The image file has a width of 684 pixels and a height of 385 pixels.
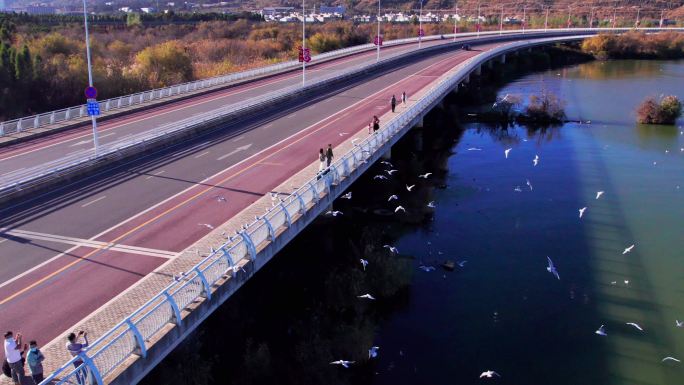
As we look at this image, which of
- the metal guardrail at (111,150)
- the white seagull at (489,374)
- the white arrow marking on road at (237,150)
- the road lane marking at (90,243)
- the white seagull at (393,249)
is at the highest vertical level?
the metal guardrail at (111,150)


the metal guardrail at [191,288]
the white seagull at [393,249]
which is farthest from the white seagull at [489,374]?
the white seagull at [393,249]

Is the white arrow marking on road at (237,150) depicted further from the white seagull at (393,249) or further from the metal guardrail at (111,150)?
the white seagull at (393,249)

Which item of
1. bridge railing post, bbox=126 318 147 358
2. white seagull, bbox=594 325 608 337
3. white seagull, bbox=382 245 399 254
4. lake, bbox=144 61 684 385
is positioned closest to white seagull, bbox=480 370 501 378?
lake, bbox=144 61 684 385

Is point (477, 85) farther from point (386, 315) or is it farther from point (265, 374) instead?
point (265, 374)

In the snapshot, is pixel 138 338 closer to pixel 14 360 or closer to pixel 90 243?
pixel 14 360

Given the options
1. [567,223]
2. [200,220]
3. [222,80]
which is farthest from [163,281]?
[222,80]

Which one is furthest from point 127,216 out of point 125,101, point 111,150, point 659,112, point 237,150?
point 659,112

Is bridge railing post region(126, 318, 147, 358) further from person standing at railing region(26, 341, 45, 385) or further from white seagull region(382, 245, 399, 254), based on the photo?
white seagull region(382, 245, 399, 254)
